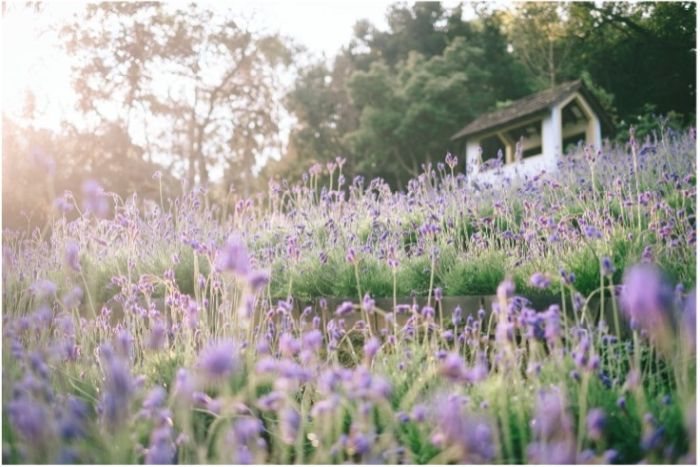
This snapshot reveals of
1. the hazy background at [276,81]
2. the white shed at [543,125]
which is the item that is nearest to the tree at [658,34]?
the hazy background at [276,81]

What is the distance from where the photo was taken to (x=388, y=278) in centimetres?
338

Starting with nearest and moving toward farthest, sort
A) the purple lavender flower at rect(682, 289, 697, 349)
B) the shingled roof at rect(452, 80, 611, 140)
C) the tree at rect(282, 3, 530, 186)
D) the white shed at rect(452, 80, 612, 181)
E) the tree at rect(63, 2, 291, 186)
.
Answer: the purple lavender flower at rect(682, 289, 697, 349), the tree at rect(63, 2, 291, 186), the shingled roof at rect(452, 80, 611, 140), the white shed at rect(452, 80, 612, 181), the tree at rect(282, 3, 530, 186)

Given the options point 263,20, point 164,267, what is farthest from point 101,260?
point 263,20

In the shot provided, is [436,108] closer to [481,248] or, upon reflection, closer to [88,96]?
[88,96]

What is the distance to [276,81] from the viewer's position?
20.9 meters

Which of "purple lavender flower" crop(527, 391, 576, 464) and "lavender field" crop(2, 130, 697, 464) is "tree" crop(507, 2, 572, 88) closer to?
"lavender field" crop(2, 130, 697, 464)

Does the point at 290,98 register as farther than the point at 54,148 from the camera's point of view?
Yes

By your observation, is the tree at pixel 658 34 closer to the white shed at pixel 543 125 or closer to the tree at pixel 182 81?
the white shed at pixel 543 125

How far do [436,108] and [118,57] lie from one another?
10945mm

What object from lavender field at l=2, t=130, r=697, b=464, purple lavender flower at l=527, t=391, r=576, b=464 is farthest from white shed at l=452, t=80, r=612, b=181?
purple lavender flower at l=527, t=391, r=576, b=464

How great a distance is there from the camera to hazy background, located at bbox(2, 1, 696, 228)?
6.16 m

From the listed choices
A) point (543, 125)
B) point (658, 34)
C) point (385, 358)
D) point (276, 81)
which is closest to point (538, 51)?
point (543, 125)

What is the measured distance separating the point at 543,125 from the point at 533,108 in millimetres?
705

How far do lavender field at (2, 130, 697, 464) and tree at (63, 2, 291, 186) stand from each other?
22.2 feet
